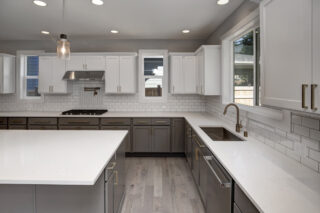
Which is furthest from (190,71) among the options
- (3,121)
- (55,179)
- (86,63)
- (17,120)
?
(3,121)

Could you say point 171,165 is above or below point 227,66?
below

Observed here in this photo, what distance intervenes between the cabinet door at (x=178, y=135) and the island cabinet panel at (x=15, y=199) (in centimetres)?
309

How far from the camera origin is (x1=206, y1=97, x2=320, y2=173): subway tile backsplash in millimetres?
1452

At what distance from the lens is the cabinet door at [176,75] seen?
176 inches

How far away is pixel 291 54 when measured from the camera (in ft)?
3.80

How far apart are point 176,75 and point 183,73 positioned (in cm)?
16

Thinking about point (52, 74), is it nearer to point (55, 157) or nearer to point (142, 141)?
point (142, 141)

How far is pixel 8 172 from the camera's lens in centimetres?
125

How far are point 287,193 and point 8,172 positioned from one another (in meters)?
1.66

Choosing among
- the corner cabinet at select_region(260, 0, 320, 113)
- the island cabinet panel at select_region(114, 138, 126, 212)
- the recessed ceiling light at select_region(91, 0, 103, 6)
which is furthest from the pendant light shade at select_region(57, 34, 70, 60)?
the corner cabinet at select_region(260, 0, 320, 113)

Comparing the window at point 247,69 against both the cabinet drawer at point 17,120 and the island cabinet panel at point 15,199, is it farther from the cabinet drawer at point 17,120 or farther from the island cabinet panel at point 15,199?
the cabinet drawer at point 17,120

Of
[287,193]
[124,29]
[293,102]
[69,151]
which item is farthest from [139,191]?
[124,29]

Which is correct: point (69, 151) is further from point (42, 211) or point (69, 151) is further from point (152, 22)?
point (152, 22)

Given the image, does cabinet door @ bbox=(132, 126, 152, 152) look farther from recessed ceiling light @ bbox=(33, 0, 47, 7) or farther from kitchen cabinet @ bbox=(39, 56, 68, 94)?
recessed ceiling light @ bbox=(33, 0, 47, 7)
